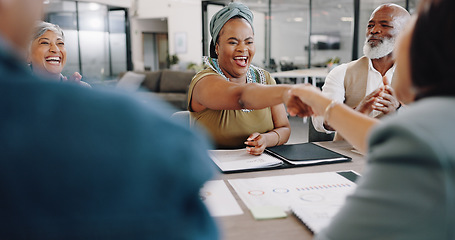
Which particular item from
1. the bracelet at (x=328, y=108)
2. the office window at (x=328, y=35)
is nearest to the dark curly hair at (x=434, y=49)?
the bracelet at (x=328, y=108)

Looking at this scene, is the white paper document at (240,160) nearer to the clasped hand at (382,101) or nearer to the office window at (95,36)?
the clasped hand at (382,101)

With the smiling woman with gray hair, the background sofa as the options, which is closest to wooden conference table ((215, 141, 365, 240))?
the smiling woman with gray hair

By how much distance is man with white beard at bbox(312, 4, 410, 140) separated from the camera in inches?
99.3

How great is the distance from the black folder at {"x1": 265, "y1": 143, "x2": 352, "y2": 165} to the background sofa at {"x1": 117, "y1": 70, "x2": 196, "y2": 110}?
6098 mm

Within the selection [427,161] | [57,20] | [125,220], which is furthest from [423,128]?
[57,20]

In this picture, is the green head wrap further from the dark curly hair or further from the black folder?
the dark curly hair

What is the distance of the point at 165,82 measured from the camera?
28.7 feet

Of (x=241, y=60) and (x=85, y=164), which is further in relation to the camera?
(x=241, y=60)

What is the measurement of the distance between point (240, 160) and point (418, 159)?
3.90 ft

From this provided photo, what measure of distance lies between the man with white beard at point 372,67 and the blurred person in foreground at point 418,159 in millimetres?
1819

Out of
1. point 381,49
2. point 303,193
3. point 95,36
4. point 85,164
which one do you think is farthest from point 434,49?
point 95,36

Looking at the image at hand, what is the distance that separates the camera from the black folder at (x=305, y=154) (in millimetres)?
1657

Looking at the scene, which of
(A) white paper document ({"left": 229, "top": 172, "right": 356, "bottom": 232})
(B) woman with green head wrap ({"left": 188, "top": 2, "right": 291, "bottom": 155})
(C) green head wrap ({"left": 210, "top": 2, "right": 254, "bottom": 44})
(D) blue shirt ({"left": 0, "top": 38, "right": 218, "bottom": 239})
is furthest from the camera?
(C) green head wrap ({"left": 210, "top": 2, "right": 254, "bottom": 44})

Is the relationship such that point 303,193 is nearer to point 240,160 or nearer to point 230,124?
point 240,160
